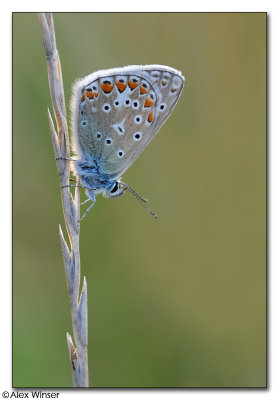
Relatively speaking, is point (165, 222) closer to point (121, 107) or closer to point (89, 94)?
point (121, 107)

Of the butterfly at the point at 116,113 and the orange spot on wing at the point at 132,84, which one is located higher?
the orange spot on wing at the point at 132,84

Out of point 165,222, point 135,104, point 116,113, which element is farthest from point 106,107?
point 165,222

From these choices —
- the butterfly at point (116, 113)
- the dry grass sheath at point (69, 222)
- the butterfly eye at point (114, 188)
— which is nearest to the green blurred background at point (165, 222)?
the butterfly eye at point (114, 188)

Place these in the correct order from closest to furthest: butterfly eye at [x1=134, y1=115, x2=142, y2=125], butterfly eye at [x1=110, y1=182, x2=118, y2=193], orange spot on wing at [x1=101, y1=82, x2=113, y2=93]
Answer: orange spot on wing at [x1=101, y1=82, x2=113, y2=93] → butterfly eye at [x1=134, y1=115, x2=142, y2=125] → butterfly eye at [x1=110, y1=182, x2=118, y2=193]

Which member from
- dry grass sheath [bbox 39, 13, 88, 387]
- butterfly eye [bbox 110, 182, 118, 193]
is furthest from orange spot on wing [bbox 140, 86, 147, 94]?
dry grass sheath [bbox 39, 13, 88, 387]

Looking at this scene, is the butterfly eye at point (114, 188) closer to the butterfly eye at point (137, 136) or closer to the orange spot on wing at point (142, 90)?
the butterfly eye at point (137, 136)

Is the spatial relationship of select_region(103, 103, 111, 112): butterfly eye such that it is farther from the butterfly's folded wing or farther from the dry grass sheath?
the dry grass sheath

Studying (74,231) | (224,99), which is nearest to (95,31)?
(224,99)
